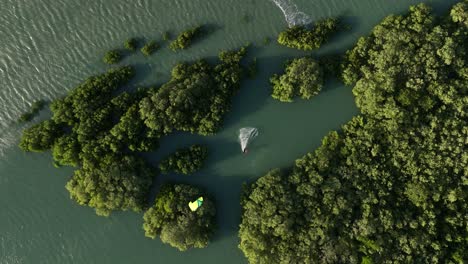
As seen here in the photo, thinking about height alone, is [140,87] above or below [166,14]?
below

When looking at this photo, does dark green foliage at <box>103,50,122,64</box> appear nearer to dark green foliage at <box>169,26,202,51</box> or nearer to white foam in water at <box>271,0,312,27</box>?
dark green foliage at <box>169,26,202,51</box>

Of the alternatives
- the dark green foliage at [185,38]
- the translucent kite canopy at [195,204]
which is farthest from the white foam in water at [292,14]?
the translucent kite canopy at [195,204]

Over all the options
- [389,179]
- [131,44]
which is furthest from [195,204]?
[389,179]

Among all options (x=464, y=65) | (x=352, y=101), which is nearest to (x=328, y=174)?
(x=352, y=101)

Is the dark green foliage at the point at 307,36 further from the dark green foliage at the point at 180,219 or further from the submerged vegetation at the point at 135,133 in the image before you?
the dark green foliage at the point at 180,219

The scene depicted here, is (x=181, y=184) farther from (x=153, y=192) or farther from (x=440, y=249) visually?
(x=440, y=249)

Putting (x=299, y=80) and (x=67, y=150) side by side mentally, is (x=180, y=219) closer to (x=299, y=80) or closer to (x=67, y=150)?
(x=67, y=150)

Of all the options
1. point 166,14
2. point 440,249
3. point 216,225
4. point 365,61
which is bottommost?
point 440,249
